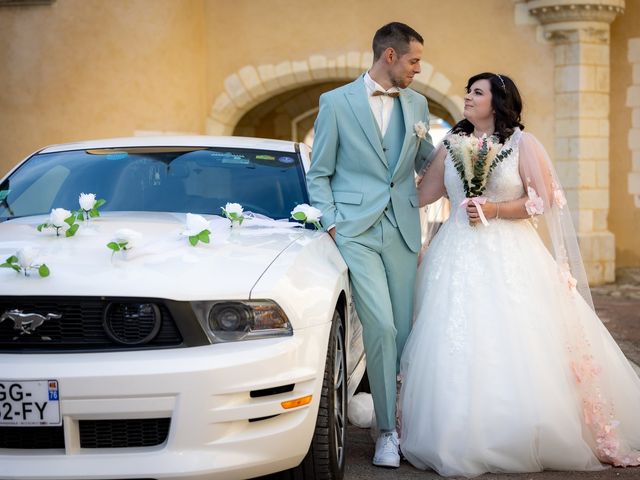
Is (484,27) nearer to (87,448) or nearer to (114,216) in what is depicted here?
(114,216)

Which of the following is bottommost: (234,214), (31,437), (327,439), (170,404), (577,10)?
(327,439)

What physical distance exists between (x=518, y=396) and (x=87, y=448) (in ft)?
6.29

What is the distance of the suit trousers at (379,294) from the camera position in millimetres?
4461

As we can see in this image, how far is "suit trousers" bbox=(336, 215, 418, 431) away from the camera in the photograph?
176 inches

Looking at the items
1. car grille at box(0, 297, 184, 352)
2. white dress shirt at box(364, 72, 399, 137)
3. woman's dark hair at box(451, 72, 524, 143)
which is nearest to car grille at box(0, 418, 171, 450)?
car grille at box(0, 297, 184, 352)

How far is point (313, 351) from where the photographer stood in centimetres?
351

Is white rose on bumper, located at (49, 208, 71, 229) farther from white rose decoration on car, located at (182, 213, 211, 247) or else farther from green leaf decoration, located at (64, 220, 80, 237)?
white rose decoration on car, located at (182, 213, 211, 247)

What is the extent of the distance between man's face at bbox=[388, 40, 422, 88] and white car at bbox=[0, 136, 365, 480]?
4.15 feet

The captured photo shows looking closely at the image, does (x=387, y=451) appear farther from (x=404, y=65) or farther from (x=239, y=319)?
(x=404, y=65)

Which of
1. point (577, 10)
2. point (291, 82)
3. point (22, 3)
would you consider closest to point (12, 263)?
point (577, 10)

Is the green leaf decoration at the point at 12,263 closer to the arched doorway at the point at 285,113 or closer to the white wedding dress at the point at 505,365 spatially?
the white wedding dress at the point at 505,365

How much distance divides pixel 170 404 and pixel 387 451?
151 cm

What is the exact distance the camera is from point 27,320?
333cm

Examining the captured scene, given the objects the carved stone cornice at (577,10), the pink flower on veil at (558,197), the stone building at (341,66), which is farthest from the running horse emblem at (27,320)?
the carved stone cornice at (577,10)
